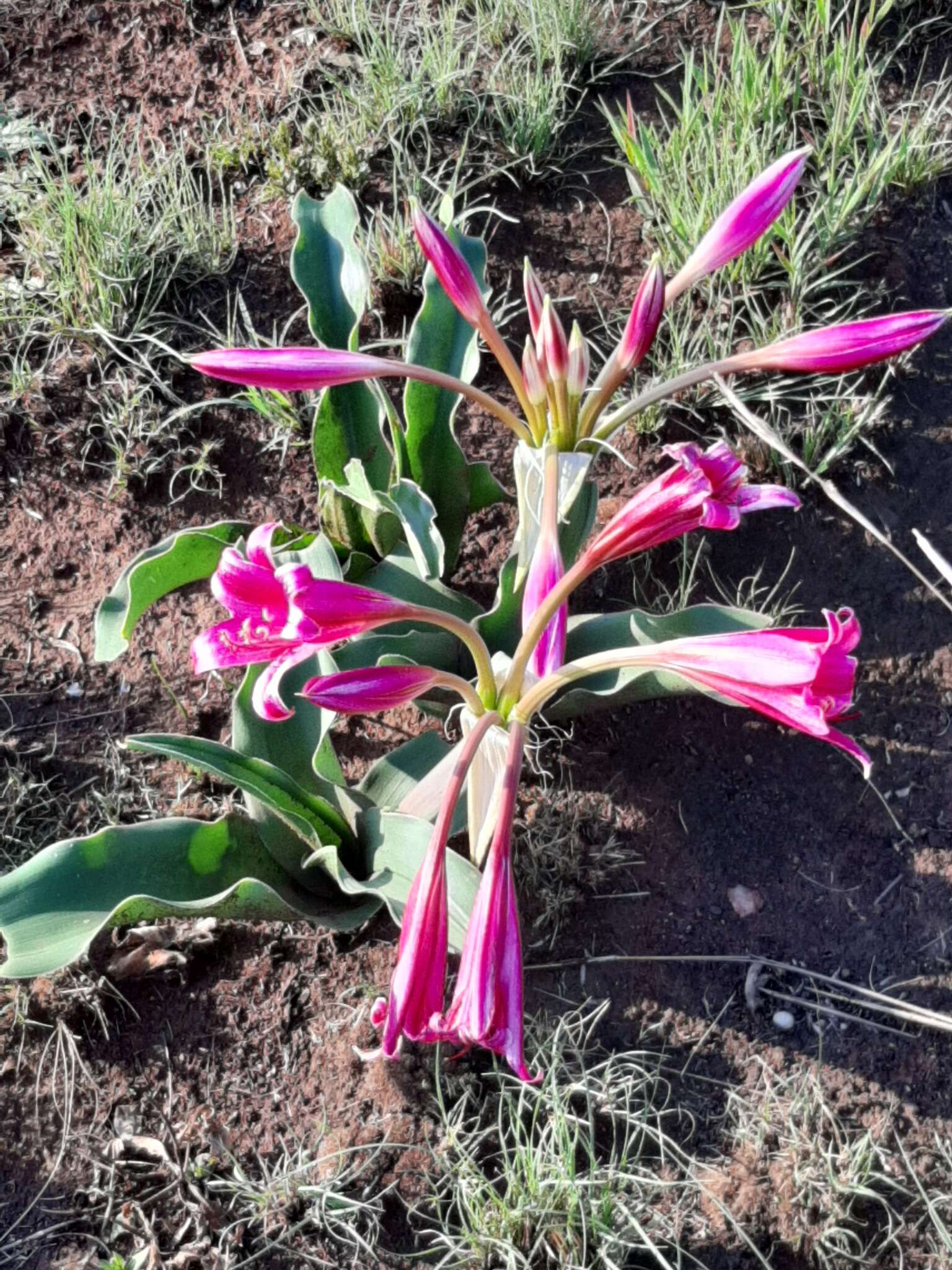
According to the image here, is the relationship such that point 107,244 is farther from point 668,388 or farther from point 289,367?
point 668,388

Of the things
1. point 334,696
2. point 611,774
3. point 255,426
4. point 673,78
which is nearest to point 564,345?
point 334,696

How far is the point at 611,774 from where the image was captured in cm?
220

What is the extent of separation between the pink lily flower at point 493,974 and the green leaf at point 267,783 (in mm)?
393

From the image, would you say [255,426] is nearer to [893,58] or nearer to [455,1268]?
[455,1268]

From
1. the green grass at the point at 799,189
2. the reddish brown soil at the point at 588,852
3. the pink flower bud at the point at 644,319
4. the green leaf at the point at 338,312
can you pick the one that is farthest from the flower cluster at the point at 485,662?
the green grass at the point at 799,189

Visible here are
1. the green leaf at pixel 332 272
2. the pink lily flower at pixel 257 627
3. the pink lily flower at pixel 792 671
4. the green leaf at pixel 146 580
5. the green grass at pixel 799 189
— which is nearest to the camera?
the pink lily flower at pixel 792 671

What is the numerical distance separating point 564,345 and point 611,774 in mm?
829

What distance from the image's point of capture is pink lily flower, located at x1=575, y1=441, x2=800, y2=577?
1527 millimetres

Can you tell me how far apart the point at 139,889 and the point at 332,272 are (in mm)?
1144

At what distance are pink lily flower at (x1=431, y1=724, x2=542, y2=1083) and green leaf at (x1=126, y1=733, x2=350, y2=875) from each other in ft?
1.29

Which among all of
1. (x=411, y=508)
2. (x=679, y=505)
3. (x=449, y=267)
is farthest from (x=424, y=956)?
(x=449, y=267)

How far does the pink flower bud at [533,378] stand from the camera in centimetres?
181

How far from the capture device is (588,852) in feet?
6.92

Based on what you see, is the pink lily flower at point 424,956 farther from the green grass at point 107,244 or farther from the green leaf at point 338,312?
the green grass at point 107,244
